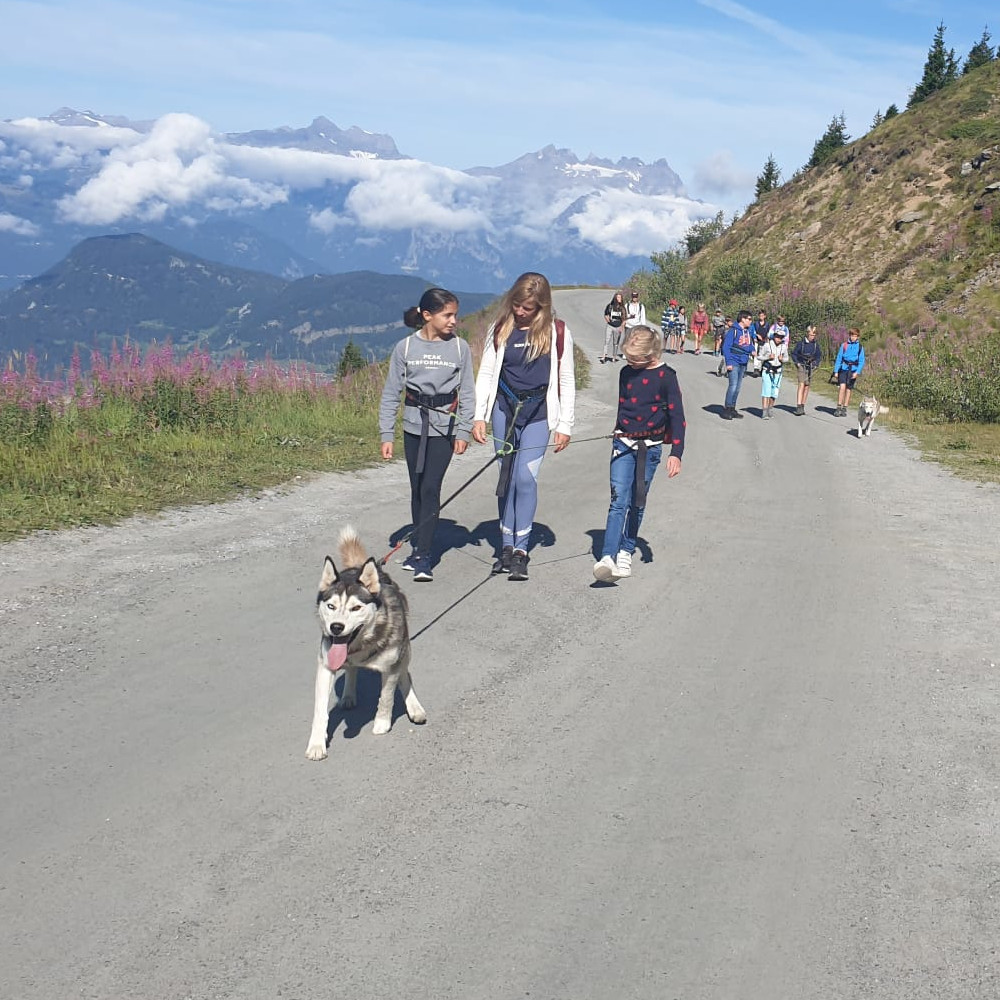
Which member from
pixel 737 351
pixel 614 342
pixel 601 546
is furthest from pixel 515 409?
pixel 614 342

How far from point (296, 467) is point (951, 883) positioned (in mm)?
9601

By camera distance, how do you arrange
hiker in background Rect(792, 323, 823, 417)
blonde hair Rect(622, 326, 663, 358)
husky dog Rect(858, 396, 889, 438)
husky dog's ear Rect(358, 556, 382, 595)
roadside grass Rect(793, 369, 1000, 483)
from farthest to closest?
hiker in background Rect(792, 323, 823, 417)
husky dog Rect(858, 396, 889, 438)
roadside grass Rect(793, 369, 1000, 483)
blonde hair Rect(622, 326, 663, 358)
husky dog's ear Rect(358, 556, 382, 595)

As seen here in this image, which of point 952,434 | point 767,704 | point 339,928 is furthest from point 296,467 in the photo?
point 952,434

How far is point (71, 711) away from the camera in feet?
17.0

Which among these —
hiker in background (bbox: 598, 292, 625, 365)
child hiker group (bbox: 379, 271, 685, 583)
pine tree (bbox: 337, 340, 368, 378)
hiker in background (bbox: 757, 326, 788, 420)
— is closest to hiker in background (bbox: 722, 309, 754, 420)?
hiker in background (bbox: 757, 326, 788, 420)

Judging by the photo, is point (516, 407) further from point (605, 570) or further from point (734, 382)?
point (734, 382)

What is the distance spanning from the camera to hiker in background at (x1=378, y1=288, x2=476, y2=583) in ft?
24.3

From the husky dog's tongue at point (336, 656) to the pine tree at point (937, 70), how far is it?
222 ft

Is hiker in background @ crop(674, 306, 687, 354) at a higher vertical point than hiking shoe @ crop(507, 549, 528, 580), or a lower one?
higher

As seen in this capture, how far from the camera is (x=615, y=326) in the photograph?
29641 mm

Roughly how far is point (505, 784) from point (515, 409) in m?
3.84

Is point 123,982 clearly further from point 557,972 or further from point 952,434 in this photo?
point 952,434

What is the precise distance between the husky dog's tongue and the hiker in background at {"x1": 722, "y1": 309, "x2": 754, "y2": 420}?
54.2 ft

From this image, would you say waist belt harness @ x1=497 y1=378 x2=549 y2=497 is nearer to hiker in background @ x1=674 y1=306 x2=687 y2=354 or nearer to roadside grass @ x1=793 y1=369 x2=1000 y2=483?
roadside grass @ x1=793 y1=369 x2=1000 y2=483
